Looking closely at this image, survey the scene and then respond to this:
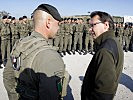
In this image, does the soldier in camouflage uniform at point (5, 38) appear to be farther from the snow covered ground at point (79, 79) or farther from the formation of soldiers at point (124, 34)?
the formation of soldiers at point (124, 34)

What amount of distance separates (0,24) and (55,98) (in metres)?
6.86

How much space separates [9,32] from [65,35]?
2915 millimetres

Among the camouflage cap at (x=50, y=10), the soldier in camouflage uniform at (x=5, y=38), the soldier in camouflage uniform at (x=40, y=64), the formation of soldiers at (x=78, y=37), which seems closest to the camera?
the soldier in camouflage uniform at (x=40, y=64)

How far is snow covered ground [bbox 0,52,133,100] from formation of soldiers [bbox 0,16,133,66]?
69 centimetres

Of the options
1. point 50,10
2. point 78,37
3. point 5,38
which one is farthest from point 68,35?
point 50,10

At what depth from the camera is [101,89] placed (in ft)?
6.61

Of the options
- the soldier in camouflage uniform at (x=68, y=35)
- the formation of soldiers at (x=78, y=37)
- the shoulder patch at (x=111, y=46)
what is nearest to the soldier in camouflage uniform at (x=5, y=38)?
the formation of soldiers at (x=78, y=37)

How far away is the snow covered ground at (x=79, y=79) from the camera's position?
5090mm

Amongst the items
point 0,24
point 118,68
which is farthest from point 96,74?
point 0,24

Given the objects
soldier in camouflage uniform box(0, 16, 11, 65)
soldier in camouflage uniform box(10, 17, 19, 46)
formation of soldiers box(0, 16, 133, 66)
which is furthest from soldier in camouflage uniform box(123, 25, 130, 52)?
soldier in camouflage uniform box(0, 16, 11, 65)

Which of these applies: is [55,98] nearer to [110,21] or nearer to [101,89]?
[101,89]

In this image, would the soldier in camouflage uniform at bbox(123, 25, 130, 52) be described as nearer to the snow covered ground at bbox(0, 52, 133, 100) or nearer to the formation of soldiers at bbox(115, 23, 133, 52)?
the formation of soldiers at bbox(115, 23, 133, 52)

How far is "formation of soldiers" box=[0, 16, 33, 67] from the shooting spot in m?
7.94

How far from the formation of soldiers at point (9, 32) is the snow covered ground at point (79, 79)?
113 cm
